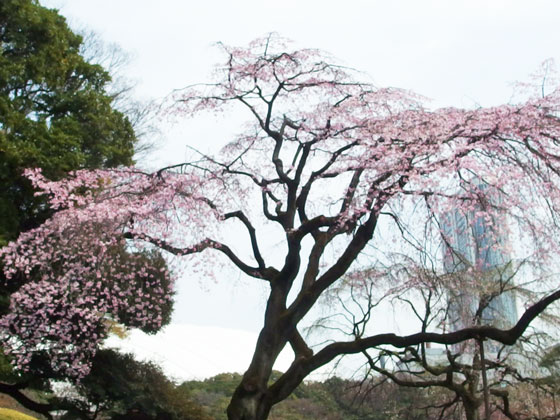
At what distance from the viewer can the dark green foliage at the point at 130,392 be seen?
10.9 meters

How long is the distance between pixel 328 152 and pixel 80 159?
4486 mm

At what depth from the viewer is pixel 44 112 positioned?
1150 centimetres

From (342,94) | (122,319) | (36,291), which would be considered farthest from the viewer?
(122,319)

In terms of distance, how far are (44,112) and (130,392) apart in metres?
5.16

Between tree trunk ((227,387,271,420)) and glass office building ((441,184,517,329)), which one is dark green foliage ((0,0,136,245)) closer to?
tree trunk ((227,387,271,420))

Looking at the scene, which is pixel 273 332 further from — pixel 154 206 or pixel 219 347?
pixel 219 347

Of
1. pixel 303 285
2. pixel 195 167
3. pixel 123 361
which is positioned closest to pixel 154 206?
pixel 195 167

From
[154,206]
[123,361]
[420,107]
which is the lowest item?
[123,361]

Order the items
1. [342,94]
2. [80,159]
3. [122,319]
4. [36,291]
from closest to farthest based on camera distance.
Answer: [342,94] < [36,291] < [80,159] < [122,319]

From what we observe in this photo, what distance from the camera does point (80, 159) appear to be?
10.3 m

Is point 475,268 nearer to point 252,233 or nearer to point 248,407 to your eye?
point 252,233

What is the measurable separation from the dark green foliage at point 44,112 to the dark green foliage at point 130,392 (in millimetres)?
2803

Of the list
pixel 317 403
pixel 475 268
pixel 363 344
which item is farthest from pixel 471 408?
pixel 317 403

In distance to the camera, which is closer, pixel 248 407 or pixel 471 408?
pixel 248 407
